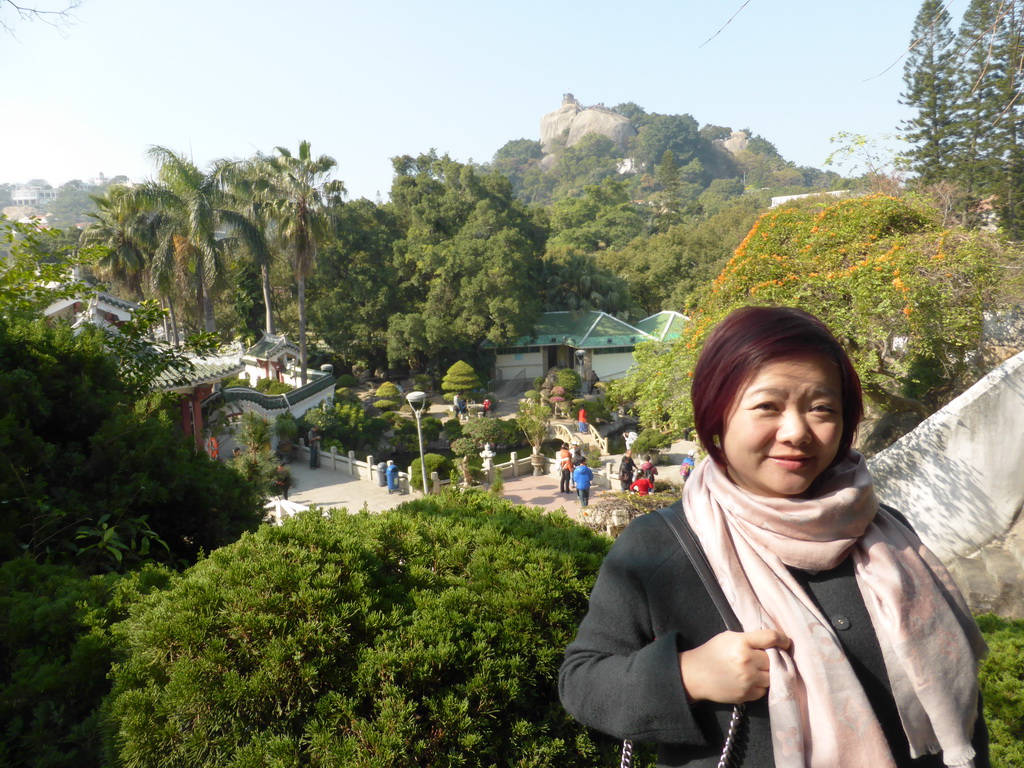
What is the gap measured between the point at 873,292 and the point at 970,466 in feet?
7.52

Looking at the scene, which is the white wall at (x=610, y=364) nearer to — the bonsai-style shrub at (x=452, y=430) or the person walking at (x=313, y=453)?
the bonsai-style shrub at (x=452, y=430)

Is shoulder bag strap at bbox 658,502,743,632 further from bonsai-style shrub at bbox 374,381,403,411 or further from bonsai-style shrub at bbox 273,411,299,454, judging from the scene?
bonsai-style shrub at bbox 374,381,403,411

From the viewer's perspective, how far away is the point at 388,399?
68.5 feet

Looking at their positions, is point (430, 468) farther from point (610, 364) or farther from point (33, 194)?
point (33, 194)

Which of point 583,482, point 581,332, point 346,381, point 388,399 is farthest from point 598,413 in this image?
point 346,381

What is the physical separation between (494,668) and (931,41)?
9.11ft

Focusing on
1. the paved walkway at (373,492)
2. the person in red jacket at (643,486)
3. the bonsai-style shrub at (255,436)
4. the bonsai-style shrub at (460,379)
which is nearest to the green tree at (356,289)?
the bonsai-style shrub at (460,379)

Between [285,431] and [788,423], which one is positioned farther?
[285,431]

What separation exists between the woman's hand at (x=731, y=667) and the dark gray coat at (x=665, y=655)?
0.03 m

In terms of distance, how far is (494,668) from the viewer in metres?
1.92

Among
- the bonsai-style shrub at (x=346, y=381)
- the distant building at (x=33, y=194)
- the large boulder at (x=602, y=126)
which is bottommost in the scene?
the bonsai-style shrub at (x=346, y=381)

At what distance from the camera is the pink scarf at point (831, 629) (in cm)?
99

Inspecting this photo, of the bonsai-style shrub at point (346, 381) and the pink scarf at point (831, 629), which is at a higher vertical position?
the pink scarf at point (831, 629)

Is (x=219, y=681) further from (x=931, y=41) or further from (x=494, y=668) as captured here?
(x=931, y=41)
